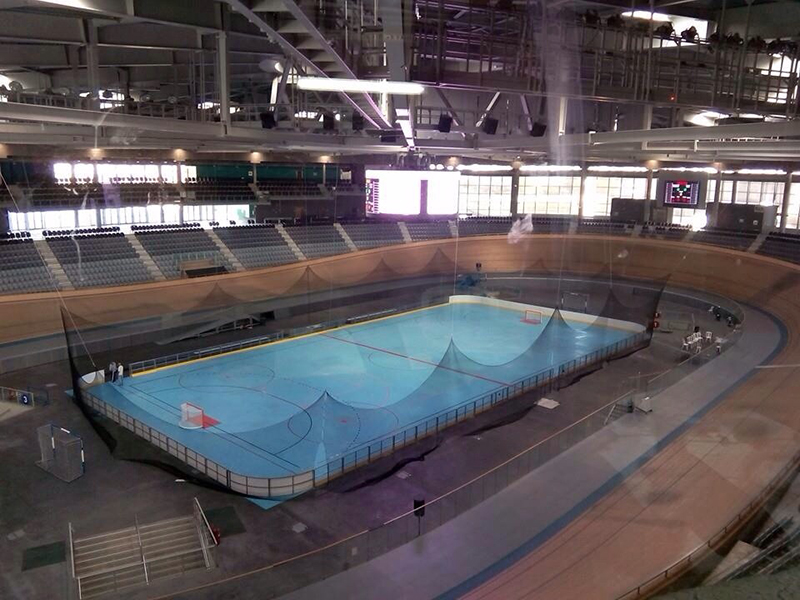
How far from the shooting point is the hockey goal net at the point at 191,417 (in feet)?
27.2

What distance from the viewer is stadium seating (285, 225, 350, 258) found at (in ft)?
51.9

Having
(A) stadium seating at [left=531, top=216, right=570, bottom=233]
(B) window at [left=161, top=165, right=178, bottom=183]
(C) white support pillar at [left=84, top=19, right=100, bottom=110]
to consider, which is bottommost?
(A) stadium seating at [left=531, top=216, right=570, bottom=233]

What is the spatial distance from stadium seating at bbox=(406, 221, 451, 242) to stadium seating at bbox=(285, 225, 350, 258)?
84.0 inches

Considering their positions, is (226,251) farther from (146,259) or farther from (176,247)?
(146,259)

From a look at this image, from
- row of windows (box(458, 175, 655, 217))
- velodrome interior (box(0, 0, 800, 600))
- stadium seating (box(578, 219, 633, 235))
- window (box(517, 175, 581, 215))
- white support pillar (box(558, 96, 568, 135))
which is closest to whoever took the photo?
velodrome interior (box(0, 0, 800, 600))

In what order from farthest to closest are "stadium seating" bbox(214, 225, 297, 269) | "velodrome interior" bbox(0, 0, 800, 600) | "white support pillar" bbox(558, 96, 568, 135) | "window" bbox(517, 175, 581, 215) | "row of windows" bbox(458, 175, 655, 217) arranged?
"row of windows" bbox(458, 175, 655, 217), "window" bbox(517, 175, 581, 215), "stadium seating" bbox(214, 225, 297, 269), "white support pillar" bbox(558, 96, 568, 135), "velodrome interior" bbox(0, 0, 800, 600)

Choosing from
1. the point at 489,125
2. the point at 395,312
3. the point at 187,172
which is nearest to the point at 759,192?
the point at 395,312

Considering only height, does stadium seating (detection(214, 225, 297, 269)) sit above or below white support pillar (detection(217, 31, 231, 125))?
below

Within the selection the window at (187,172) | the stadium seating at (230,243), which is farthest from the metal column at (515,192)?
the window at (187,172)

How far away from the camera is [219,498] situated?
6426 mm

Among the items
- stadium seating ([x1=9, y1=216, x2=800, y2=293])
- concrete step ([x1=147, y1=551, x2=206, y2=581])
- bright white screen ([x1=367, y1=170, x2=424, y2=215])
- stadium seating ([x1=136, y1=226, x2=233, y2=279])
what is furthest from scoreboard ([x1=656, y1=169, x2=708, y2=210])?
concrete step ([x1=147, y1=551, x2=206, y2=581])

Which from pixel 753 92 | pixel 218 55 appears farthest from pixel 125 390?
pixel 753 92

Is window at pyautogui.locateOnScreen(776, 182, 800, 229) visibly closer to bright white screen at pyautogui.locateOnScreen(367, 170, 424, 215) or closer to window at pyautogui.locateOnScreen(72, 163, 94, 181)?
bright white screen at pyautogui.locateOnScreen(367, 170, 424, 215)

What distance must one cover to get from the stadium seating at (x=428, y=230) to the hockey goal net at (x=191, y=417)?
32.2 feet
